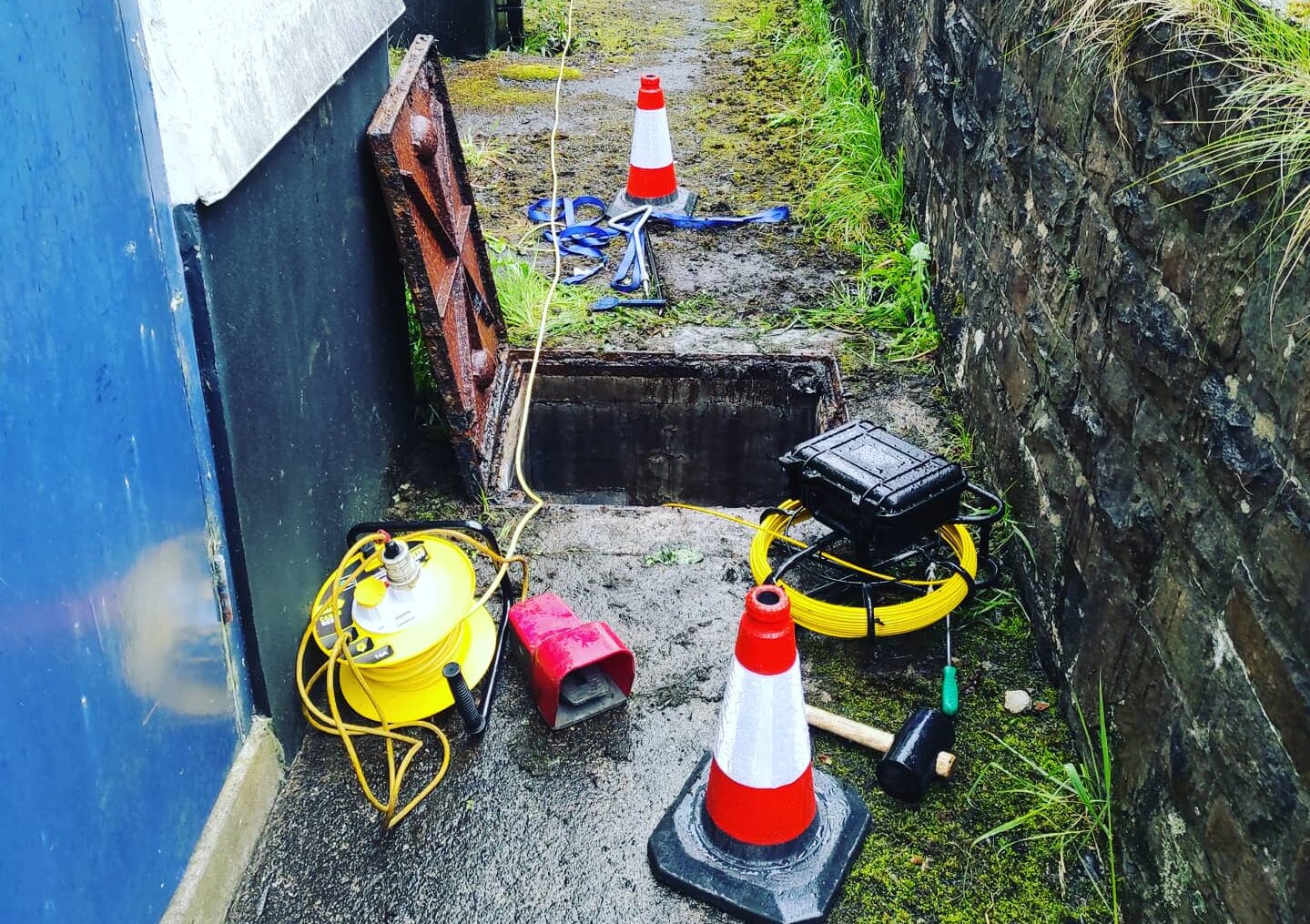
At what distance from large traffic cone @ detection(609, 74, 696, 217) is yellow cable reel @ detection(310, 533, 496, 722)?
2.99 meters

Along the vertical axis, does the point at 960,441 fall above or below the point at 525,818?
above

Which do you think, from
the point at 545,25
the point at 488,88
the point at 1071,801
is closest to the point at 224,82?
the point at 1071,801

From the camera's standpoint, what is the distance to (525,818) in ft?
8.18

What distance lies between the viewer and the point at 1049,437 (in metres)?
2.87

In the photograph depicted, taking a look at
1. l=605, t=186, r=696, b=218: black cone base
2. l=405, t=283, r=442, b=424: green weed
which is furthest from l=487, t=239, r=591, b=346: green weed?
l=605, t=186, r=696, b=218: black cone base

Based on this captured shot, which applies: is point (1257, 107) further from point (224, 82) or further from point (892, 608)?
point (224, 82)

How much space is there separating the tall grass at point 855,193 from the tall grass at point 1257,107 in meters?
2.02

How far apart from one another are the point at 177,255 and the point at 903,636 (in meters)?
2.07

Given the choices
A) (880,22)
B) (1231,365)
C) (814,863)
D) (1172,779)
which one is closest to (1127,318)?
(1231,365)

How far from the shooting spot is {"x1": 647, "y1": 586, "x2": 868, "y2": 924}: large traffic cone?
2207 mm

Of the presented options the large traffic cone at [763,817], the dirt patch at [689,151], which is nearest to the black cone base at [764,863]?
the large traffic cone at [763,817]

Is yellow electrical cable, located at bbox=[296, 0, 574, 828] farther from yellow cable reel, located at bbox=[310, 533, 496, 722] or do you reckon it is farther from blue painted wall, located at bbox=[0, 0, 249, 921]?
blue painted wall, located at bbox=[0, 0, 249, 921]

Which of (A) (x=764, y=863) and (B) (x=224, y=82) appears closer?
(B) (x=224, y=82)

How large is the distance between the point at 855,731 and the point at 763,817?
439mm
